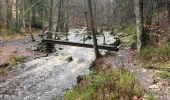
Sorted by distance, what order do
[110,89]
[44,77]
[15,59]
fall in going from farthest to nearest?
[15,59] < [44,77] < [110,89]

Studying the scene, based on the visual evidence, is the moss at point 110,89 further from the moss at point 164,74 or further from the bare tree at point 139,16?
the bare tree at point 139,16

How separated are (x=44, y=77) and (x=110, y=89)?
7.71m

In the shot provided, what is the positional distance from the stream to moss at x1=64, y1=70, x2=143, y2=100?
227 cm

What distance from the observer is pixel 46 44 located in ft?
96.6

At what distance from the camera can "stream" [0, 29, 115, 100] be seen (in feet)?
48.1

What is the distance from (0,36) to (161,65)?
2737 centimetres

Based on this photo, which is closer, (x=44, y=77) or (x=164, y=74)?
(x=164, y=74)

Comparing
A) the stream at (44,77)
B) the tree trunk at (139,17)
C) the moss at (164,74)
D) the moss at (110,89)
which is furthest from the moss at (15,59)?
the moss at (164,74)

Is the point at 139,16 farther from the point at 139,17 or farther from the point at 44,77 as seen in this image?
the point at 44,77

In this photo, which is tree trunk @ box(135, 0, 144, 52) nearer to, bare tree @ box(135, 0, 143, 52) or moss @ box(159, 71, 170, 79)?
bare tree @ box(135, 0, 143, 52)

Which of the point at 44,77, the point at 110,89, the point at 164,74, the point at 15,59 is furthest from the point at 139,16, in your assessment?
the point at 15,59

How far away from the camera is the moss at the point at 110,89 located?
10.6 metres

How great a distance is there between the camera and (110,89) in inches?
448

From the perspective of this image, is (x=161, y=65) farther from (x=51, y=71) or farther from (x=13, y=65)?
(x=13, y=65)
